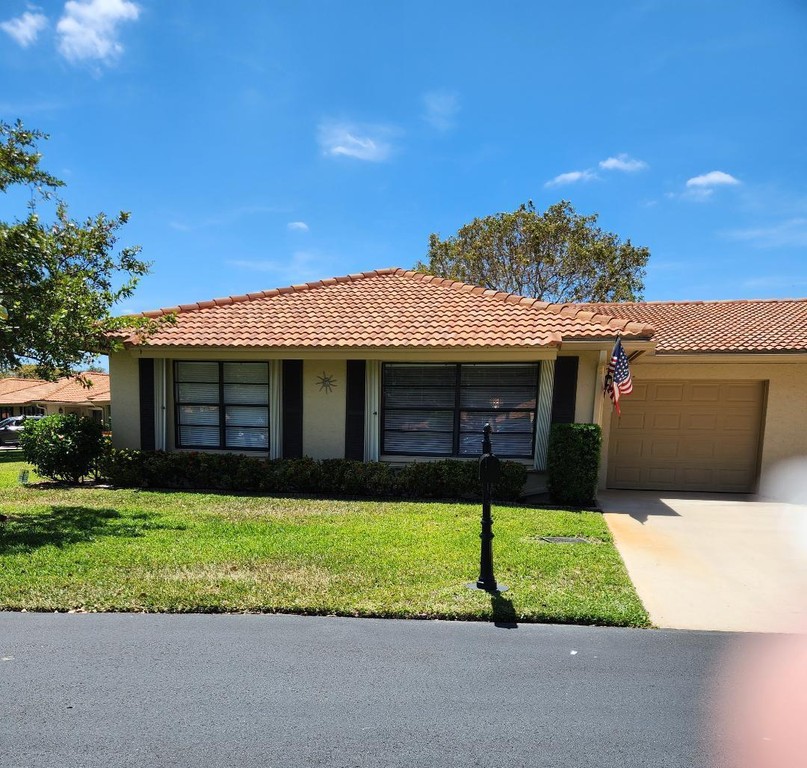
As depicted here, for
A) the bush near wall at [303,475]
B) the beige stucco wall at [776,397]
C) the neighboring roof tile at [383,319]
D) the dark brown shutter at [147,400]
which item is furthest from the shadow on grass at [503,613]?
the dark brown shutter at [147,400]

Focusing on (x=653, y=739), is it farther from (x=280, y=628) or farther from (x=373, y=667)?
(x=280, y=628)

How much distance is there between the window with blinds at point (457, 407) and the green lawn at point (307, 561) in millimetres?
1679

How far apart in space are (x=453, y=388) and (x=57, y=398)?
37.7m

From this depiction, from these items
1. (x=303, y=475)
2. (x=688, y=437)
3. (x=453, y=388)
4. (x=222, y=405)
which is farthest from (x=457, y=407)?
(x=688, y=437)

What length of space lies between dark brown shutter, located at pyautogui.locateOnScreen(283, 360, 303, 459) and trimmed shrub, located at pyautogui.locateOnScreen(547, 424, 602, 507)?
15.7 feet

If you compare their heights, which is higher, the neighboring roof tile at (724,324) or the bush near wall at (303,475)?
the neighboring roof tile at (724,324)

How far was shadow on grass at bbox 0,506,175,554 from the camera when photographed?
5.93 metres

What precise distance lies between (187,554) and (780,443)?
35.3 ft

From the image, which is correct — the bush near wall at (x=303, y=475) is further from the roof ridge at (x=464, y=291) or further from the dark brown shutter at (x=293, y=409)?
the roof ridge at (x=464, y=291)

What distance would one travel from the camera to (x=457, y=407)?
31.3 feet

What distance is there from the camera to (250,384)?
10156 millimetres

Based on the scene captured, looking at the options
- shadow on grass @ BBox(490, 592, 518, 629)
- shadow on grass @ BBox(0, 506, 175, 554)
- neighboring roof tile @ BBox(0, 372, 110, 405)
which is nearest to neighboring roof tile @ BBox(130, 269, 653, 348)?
shadow on grass @ BBox(0, 506, 175, 554)

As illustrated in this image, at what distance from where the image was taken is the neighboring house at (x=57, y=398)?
114ft

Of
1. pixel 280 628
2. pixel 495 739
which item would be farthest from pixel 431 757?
pixel 280 628
